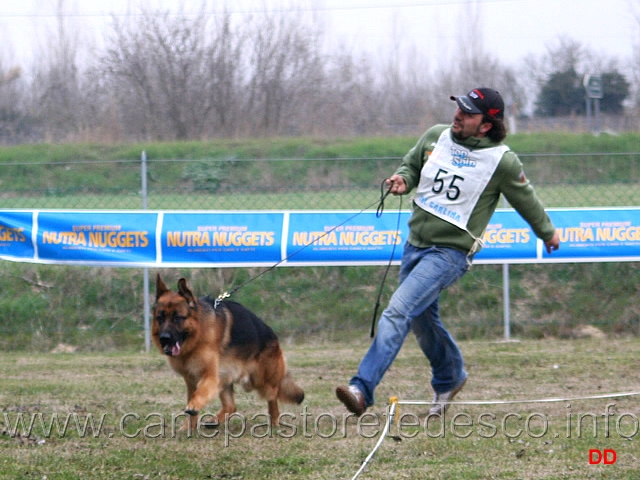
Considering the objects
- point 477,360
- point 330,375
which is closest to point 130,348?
point 330,375

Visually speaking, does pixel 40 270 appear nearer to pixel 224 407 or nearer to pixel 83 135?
pixel 224 407

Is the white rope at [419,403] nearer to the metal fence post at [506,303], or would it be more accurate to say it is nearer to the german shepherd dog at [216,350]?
the german shepherd dog at [216,350]

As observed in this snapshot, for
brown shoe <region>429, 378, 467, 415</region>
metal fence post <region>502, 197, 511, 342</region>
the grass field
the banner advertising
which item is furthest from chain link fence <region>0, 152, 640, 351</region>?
brown shoe <region>429, 378, 467, 415</region>

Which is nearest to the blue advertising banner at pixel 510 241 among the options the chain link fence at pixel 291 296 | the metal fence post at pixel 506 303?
the metal fence post at pixel 506 303

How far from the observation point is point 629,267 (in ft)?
34.2

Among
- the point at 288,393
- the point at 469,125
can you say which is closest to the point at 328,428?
the point at 288,393

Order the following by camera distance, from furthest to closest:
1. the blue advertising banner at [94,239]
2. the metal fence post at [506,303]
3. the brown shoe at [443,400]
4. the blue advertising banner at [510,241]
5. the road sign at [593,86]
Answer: the road sign at [593,86]
the metal fence post at [506,303]
the blue advertising banner at [510,241]
the blue advertising banner at [94,239]
the brown shoe at [443,400]

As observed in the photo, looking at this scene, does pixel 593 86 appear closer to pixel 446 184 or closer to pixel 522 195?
pixel 522 195

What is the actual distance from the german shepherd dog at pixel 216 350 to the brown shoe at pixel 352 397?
3.96ft

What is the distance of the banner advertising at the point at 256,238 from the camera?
888cm

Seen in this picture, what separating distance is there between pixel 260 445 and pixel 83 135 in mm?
16526

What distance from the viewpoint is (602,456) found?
4520 millimetres

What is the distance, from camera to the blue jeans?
15.0 feet

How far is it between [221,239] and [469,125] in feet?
15.0
